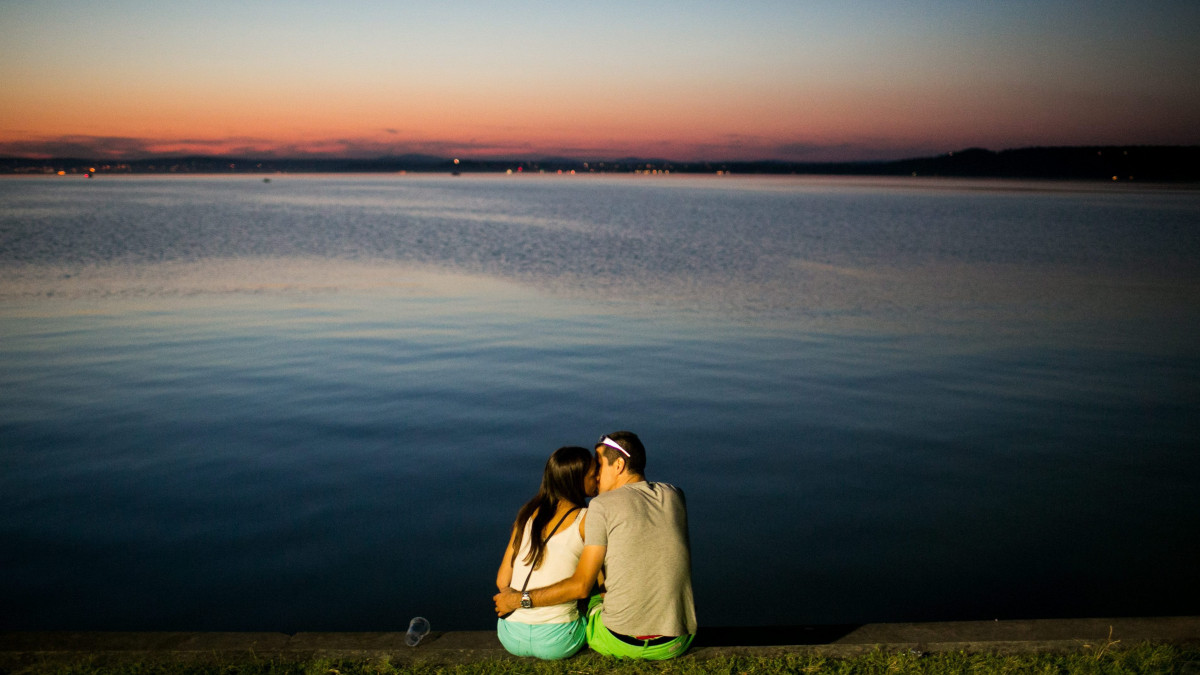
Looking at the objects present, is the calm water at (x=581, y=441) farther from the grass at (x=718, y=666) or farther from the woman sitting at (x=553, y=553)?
the woman sitting at (x=553, y=553)

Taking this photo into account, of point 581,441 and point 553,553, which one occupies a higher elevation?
point 553,553

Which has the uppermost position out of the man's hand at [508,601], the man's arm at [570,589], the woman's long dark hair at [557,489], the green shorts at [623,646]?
the woman's long dark hair at [557,489]

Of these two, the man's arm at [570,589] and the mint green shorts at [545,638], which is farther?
the mint green shorts at [545,638]

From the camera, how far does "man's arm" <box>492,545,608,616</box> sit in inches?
196

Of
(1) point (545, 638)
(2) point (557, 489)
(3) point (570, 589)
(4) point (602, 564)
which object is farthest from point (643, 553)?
(1) point (545, 638)

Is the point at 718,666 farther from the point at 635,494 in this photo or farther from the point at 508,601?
the point at 508,601

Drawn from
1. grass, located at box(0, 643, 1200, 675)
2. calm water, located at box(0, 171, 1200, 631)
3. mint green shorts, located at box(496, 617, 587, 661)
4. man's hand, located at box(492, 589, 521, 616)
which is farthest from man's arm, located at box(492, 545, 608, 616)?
calm water, located at box(0, 171, 1200, 631)

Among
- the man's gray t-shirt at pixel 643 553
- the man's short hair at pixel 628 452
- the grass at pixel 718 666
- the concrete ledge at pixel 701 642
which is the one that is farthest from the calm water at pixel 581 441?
the man's short hair at pixel 628 452

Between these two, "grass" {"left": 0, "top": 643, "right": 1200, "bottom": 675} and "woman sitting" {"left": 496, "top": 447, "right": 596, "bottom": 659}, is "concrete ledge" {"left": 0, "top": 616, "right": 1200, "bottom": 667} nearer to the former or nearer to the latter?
"grass" {"left": 0, "top": 643, "right": 1200, "bottom": 675}

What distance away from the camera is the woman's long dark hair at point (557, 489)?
518cm

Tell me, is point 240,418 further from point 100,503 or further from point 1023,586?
point 1023,586

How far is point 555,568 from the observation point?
5.19 metres

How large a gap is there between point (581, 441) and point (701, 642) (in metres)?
6.73

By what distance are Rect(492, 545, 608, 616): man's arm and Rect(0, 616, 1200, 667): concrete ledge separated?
0.42 m
